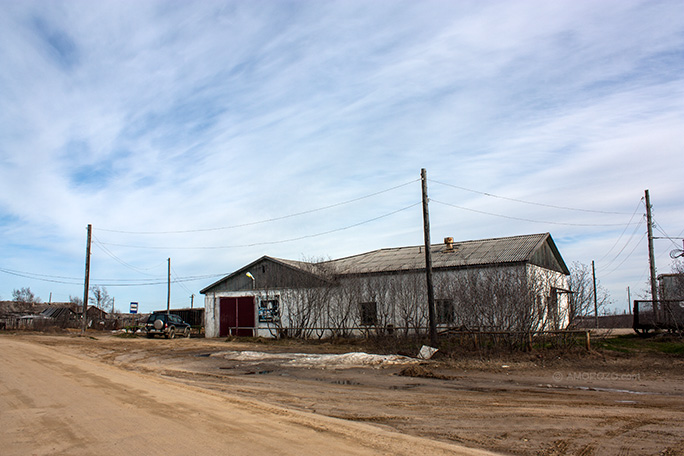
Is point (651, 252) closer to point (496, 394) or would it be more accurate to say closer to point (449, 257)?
point (449, 257)

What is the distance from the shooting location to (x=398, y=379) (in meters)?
13.1

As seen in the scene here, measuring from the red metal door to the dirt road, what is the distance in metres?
21.5

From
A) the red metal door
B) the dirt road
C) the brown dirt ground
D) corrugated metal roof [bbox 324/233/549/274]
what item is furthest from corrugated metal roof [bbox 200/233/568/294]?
the dirt road

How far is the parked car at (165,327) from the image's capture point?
31719 millimetres

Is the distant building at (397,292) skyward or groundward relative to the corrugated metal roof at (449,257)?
groundward

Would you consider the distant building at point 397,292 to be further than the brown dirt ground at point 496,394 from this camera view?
Yes

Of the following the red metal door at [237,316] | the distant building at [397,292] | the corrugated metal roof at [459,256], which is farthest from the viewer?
the red metal door at [237,316]

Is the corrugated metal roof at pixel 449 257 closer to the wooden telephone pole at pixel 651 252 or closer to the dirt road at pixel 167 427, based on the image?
the wooden telephone pole at pixel 651 252

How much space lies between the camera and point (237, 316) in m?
32.0

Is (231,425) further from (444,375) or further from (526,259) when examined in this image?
(526,259)

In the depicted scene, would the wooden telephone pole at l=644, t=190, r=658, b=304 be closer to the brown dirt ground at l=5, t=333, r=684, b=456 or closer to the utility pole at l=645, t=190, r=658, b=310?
the utility pole at l=645, t=190, r=658, b=310

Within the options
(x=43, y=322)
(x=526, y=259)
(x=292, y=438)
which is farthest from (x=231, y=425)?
(x=43, y=322)

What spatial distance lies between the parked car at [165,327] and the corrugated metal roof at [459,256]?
441 inches

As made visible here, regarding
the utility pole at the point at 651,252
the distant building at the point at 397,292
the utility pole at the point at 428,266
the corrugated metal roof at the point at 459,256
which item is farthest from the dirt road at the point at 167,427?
the utility pole at the point at 651,252
